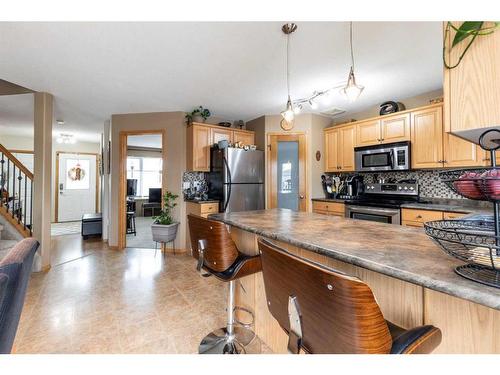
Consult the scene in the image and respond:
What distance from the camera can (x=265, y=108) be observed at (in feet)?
13.4

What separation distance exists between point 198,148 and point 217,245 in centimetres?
292

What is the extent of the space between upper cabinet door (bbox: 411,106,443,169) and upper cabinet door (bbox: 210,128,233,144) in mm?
2808

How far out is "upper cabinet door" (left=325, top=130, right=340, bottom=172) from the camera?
4199 mm

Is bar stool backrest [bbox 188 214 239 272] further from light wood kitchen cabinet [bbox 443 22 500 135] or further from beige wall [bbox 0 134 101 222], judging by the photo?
beige wall [bbox 0 134 101 222]

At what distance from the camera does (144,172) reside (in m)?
8.76

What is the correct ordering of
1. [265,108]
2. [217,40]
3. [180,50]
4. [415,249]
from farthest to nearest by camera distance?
1. [265,108]
2. [180,50]
3. [217,40]
4. [415,249]

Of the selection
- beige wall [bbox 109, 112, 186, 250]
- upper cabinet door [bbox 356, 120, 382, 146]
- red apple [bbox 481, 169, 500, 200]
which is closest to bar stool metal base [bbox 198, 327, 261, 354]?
red apple [bbox 481, 169, 500, 200]

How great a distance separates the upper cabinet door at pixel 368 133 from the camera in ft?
11.9

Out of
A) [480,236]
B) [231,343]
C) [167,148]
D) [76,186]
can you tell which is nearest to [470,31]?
[480,236]

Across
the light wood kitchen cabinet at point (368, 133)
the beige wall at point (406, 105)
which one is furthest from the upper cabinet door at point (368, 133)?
the beige wall at point (406, 105)

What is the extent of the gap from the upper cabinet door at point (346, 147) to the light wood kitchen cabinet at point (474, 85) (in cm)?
324
